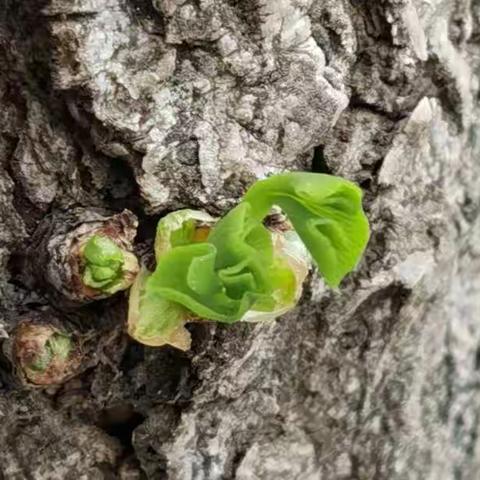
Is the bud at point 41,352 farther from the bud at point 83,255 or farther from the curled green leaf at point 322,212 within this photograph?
the curled green leaf at point 322,212

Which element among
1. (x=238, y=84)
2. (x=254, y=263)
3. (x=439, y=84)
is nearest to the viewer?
(x=254, y=263)

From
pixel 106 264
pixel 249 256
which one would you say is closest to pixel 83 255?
pixel 106 264

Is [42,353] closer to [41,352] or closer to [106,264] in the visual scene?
[41,352]

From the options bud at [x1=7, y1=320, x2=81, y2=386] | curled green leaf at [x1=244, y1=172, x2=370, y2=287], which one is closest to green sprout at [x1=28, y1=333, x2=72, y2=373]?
bud at [x1=7, y1=320, x2=81, y2=386]

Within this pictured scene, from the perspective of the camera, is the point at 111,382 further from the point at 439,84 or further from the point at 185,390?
the point at 439,84

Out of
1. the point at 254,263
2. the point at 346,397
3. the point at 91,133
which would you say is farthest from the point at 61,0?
the point at 346,397

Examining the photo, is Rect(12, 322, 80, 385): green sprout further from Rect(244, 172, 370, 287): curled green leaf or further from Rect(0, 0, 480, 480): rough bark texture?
Rect(244, 172, 370, 287): curled green leaf
